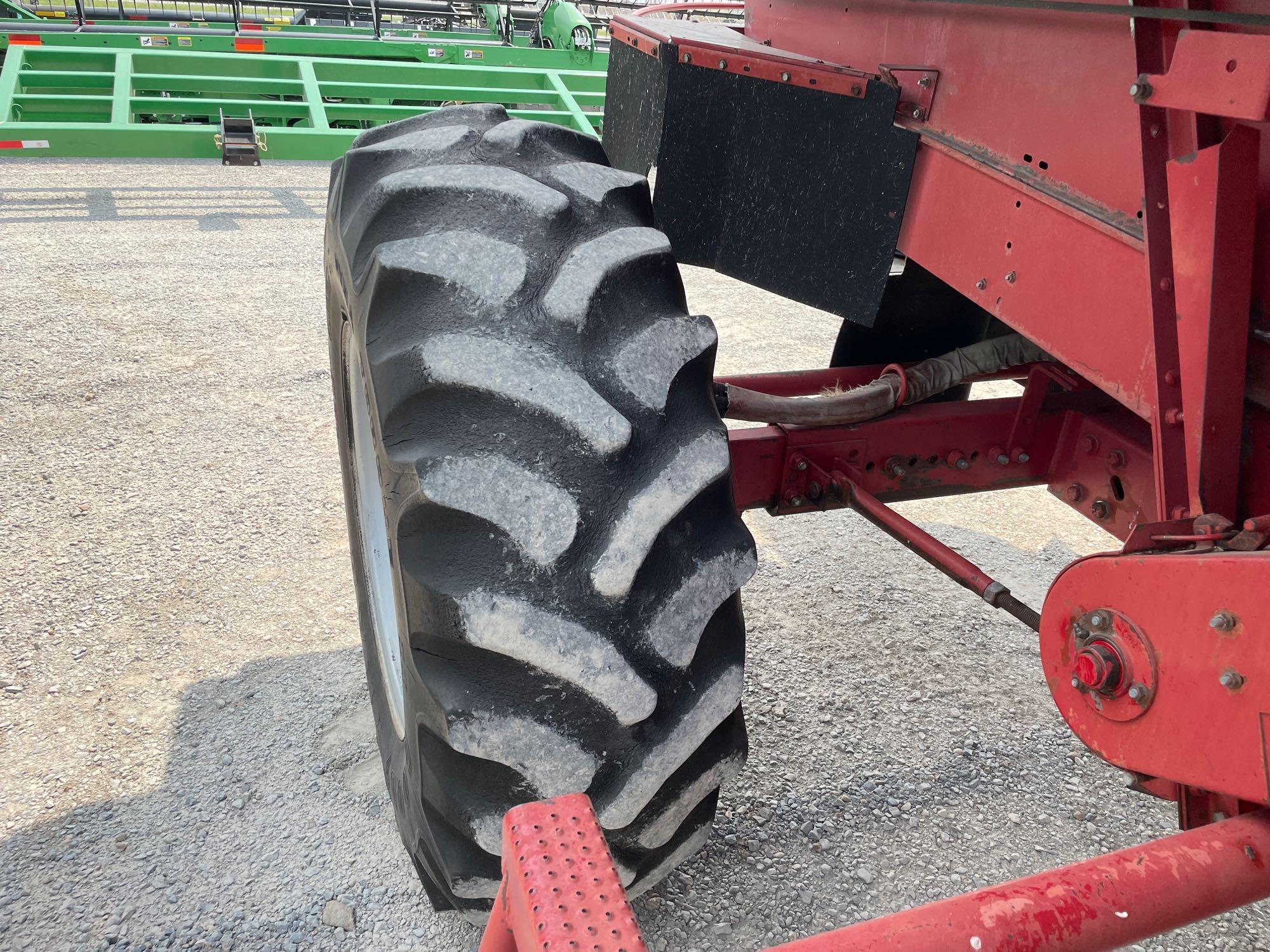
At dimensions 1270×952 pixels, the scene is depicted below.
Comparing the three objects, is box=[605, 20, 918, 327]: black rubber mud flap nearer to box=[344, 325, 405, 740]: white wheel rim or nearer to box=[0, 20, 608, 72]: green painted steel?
box=[344, 325, 405, 740]: white wheel rim

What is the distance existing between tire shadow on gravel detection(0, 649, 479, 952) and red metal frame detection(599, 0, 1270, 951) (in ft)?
3.89

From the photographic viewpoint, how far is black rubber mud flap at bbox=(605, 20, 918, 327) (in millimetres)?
1689

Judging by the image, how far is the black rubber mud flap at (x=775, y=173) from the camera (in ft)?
5.54

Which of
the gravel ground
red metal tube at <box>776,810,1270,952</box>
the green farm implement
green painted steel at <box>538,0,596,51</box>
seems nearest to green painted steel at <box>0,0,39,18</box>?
the green farm implement

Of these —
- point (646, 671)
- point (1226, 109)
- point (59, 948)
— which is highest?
point (1226, 109)

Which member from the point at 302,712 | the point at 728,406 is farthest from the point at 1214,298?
the point at 302,712

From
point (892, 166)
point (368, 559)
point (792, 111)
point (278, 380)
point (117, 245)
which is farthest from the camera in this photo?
point (117, 245)

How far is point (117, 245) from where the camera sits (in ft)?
18.8

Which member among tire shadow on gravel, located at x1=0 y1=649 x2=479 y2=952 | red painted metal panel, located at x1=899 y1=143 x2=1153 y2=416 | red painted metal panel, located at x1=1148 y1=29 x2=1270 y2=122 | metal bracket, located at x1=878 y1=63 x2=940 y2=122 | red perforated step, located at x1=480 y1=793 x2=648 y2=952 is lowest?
tire shadow on gravel, located at x1=0 y1=649 x2=479 y2=952

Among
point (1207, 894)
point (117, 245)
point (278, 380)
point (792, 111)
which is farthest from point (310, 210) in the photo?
point (1207, 894)

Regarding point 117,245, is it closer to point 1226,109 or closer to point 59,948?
point 59,948

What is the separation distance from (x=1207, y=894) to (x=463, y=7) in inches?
529

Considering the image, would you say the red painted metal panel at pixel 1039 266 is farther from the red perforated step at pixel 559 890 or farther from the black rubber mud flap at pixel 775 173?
the red perforated step at pixel 559 890

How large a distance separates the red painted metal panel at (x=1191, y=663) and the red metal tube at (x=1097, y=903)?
69 mm
